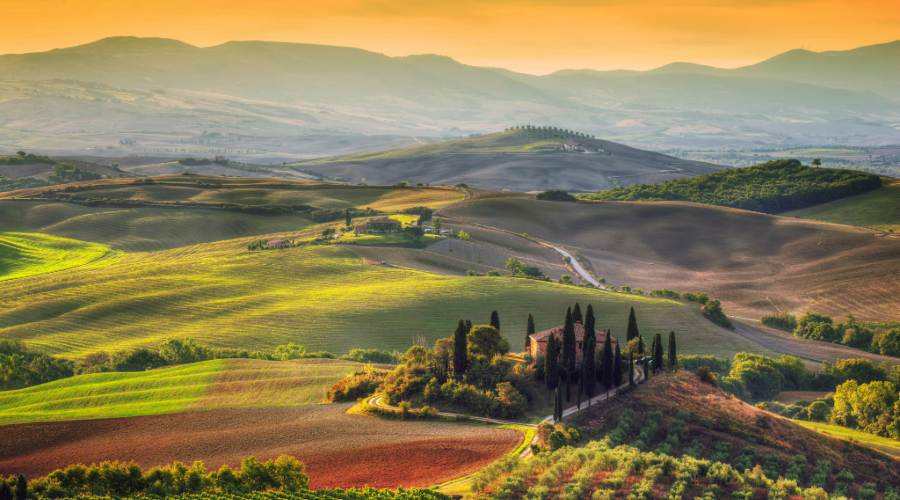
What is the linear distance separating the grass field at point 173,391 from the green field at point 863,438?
36.7 meters

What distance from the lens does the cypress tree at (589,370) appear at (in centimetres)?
5144

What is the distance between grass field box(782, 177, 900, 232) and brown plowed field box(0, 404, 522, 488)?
13596 centimetres

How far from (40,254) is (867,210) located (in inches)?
6651

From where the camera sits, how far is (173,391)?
5722cm

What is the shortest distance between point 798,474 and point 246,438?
3198cm

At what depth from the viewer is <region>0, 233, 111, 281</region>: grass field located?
116 m

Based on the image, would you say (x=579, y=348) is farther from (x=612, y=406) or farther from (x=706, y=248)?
(x=706, y=248)

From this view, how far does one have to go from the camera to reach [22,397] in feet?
184

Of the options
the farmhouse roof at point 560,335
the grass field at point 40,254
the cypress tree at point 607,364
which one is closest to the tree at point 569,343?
the cypress tree at point 607,364

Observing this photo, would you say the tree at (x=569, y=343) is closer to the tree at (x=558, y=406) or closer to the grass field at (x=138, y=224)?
the tree at (x=558, y=406)

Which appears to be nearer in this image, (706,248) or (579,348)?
(579,348)

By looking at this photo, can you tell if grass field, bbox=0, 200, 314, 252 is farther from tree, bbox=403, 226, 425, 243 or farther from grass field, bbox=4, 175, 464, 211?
tree, bbox=403, 226, 425, 243

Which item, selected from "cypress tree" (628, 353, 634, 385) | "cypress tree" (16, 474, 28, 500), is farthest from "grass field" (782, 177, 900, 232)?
"cypress tree" (16, 474, 28, 500)

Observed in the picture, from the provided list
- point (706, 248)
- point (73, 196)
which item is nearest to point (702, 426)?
point (706, 248)
